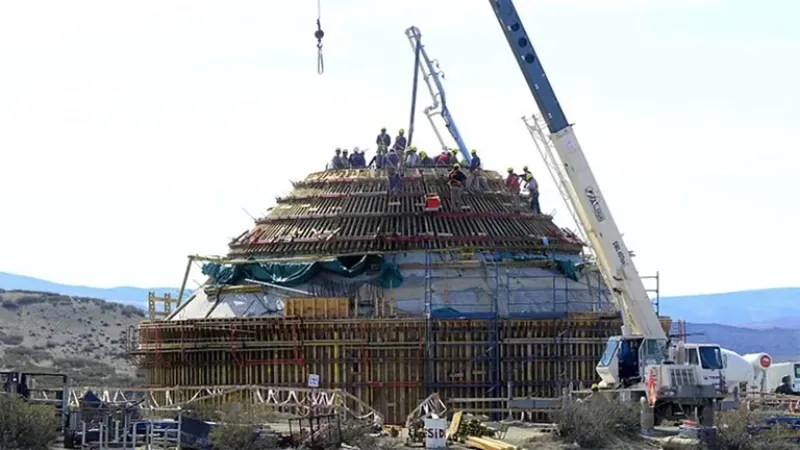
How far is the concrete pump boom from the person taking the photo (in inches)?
2279

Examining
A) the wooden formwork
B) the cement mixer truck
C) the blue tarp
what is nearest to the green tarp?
the wooden formwork

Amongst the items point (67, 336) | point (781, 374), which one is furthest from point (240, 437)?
point (67, 336)

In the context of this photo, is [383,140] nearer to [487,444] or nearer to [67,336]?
[487,444]

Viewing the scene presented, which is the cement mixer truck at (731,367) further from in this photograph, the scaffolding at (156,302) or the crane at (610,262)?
the scaffolding at (156,302)

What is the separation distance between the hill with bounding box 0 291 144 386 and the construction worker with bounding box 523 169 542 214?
77.4ft

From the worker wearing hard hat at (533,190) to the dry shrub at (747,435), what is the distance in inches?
520

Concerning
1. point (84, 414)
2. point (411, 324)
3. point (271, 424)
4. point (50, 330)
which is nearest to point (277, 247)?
point (411, 324)

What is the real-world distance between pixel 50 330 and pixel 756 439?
7155 cm

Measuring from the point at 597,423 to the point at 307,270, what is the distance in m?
13.4

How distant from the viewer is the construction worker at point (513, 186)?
217ft

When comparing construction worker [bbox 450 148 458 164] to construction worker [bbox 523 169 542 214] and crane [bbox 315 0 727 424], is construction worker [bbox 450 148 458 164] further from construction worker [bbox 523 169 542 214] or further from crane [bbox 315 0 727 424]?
crane [bbox 315 0 727 424]

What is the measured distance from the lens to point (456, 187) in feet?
212

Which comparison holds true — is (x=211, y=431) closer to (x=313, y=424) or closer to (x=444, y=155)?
(x=313, y=424)

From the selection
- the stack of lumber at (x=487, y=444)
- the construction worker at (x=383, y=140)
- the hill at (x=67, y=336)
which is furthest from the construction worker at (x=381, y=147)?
the hill at (x=67, y=336)
